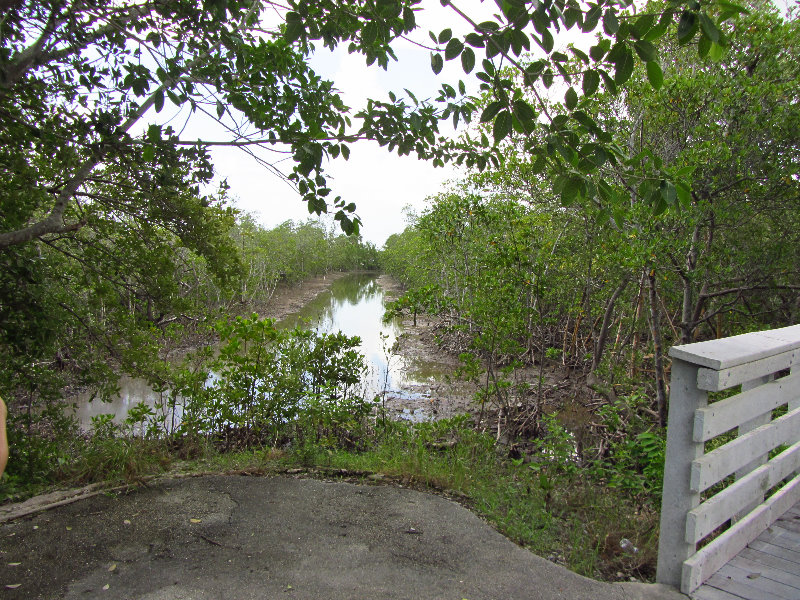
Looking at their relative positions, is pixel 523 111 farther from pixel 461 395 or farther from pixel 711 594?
pixel 461 395

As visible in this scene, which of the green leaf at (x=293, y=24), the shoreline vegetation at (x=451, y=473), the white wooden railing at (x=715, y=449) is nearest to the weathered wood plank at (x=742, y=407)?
the white wooden railing at (x=715, y=449)

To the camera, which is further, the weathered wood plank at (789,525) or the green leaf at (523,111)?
the weathered wood plank at (789,525)

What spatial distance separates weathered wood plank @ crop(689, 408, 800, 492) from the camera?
2.24 meters

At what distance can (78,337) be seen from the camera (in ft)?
15.6

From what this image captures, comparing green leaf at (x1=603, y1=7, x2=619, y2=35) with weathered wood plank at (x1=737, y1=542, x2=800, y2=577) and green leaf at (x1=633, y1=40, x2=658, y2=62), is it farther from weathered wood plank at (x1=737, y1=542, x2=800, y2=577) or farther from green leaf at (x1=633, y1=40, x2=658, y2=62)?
weathered wood plank at (x1=737, y1=542, x2=800, y2=577)

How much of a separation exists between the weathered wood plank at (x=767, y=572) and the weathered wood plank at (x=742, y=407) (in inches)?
28.9

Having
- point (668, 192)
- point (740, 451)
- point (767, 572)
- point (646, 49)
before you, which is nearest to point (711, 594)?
point (767, 572)

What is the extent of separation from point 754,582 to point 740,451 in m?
0.59

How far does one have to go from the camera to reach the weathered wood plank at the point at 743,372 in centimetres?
214

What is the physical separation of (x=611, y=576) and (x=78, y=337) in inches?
185

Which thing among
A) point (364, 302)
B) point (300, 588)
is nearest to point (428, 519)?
point (300, 588)

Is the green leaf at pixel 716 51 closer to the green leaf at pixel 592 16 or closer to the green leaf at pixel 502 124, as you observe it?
A: the green leaf at pixel 592 16

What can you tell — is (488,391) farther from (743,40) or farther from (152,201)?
(743,40)

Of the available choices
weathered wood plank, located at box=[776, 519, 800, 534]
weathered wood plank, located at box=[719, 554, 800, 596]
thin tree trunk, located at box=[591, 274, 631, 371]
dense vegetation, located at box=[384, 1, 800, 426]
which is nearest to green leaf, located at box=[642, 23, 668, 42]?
weathered wood plank, located at box=[719, 554, 800, 596]
